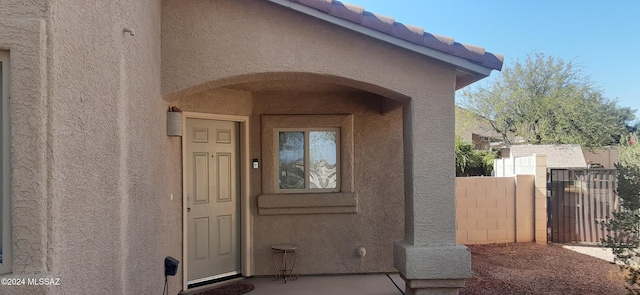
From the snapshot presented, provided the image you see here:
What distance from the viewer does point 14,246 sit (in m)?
2.33

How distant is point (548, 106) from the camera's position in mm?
23625

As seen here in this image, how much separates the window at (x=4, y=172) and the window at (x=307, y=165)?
440 cm

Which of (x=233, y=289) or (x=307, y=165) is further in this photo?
(x=307, y=165)

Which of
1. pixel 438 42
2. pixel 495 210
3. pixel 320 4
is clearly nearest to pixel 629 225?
pixel 438 42

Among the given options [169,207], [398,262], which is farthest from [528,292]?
[169,207]

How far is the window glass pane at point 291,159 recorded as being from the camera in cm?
699

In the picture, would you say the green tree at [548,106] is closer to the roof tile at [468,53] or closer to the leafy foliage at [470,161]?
the leafy foliage at [470,161]

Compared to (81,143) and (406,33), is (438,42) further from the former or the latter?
(81,143)

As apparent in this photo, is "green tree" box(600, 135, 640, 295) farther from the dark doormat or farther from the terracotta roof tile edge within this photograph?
the dark doormat

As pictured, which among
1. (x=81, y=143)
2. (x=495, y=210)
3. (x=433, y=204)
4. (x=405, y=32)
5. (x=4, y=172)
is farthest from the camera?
(x=495, y=210)

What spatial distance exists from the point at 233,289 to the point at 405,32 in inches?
176

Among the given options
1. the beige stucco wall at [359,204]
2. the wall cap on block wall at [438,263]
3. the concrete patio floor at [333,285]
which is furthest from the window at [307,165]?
the wall cap on block wall at [438,263]

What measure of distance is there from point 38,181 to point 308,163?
4.87 m

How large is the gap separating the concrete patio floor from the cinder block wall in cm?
337
